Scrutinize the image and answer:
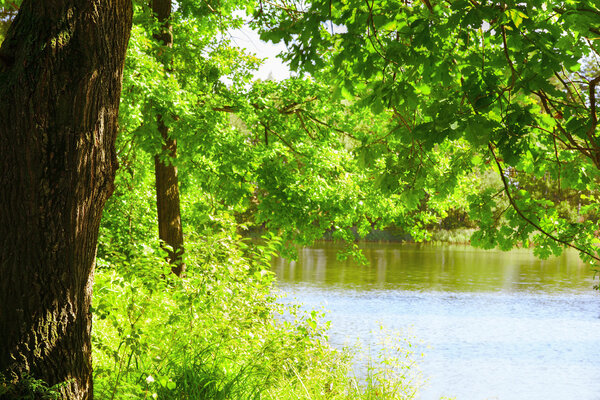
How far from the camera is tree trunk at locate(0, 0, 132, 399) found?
2.87m

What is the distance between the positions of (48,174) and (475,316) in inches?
536

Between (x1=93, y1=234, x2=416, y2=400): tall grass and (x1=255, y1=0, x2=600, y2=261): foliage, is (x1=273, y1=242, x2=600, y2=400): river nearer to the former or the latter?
(x1=93, y1=234, x2=416, y2=400): tall grass

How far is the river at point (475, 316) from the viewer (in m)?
9.97

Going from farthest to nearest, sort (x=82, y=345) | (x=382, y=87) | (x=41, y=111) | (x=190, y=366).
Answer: (x=190, y=366), (x=382, y=87), (x=82, y=345), (x=41, y=111)

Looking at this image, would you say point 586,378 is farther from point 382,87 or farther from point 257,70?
point 382,87

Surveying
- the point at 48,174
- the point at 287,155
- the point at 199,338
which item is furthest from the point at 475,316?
the point at 48,174

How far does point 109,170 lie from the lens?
3.13m

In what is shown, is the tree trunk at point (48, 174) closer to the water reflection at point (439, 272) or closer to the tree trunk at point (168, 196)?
the tree trunk at point (168, 196)

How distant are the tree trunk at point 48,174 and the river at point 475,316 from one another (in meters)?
6.87

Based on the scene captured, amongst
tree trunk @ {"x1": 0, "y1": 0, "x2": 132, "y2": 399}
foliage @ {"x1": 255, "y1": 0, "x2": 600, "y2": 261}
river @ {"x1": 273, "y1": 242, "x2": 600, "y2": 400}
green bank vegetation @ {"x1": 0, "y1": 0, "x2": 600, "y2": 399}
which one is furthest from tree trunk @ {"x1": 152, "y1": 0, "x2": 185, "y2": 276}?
tree trunk @ {"x1": 0, "y1": 0, "x2": 132, "y2": 399}

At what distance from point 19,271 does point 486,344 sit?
11197 millimetres

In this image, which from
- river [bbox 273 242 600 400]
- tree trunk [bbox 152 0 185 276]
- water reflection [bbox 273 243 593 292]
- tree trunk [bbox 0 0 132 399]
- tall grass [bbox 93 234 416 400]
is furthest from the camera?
water reflection [bbox 273 243 593 292]

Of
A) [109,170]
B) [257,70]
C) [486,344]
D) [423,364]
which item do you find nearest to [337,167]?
[257,70]

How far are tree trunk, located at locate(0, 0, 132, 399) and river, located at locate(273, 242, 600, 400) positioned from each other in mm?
6873
